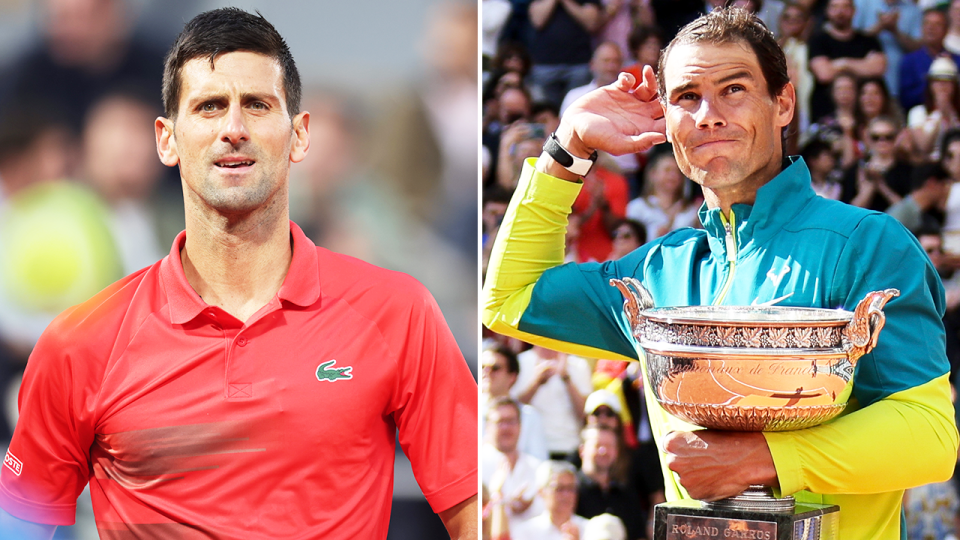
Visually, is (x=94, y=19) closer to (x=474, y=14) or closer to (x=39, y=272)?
(x=39, y=272)

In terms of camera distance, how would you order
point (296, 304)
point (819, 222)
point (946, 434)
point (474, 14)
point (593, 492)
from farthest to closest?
1. point (593, 492)
2. point (474, 14)
3. point (296, 304)
4. point (819, 222)
5. point (946, 434)

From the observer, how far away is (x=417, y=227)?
7.63 feet

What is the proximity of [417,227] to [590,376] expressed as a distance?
6.65 feet

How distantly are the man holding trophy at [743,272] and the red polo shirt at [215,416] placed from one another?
392 mm

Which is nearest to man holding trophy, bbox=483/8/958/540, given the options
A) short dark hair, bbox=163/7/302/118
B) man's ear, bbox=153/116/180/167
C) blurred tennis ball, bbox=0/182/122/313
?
short dark hair, bbox=163/7/302/118

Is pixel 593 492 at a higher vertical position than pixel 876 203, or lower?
lower

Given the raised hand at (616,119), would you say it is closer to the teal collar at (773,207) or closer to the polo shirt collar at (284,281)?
the teal collar at (773,207)

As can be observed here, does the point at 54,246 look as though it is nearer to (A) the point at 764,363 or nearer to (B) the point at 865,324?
(A) the point at 764,363

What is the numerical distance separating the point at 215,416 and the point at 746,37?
1466 millimetres

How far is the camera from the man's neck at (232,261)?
2.16 m

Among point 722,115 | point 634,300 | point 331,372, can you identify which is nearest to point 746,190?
point 722,115

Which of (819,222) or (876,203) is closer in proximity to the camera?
(819,222)

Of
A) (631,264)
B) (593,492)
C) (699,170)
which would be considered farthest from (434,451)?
(593,492)

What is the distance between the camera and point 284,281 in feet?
7.20
